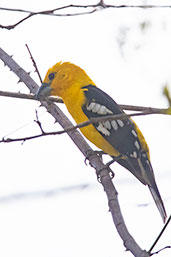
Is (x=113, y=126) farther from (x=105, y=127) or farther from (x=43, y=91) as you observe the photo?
(x=43, y=91)

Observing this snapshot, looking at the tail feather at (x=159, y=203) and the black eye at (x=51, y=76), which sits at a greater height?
the black eye at (x=51, y=76)

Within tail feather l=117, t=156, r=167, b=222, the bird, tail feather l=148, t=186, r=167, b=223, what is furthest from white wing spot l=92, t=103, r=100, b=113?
tail feather l=148, t=186, r=167, b=223

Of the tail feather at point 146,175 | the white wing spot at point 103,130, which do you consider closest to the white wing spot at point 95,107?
the white wing spot at point 103,130

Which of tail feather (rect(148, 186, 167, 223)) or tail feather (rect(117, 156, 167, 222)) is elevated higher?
tail feather (rect(117, 156, 167, 222))

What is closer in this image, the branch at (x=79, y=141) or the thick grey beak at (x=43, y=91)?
the branch at (x=79, y=141)

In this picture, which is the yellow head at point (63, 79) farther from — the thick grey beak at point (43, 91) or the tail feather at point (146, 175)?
the tail feather at point (146, 175)

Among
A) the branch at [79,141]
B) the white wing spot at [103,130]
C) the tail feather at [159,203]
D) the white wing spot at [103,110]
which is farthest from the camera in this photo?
the white wing spot at [103,110]

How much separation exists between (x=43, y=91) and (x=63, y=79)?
0.63 metres

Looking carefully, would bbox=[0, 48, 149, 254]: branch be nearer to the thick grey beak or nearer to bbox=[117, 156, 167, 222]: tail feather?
the thick grey beak

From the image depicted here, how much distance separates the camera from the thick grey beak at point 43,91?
5.42 meters

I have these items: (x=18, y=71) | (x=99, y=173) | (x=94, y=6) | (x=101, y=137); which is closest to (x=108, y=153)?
(x=101, y=137)

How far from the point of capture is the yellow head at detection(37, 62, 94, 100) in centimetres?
Result: 620

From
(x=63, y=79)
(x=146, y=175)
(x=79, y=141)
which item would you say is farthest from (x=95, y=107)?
(x=146, y=175)

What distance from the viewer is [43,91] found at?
570 centimetres
